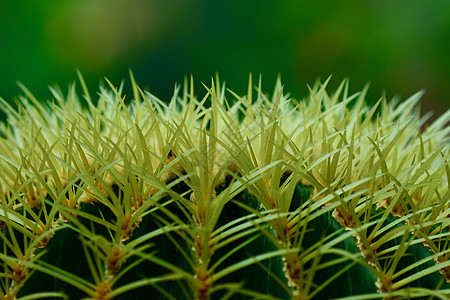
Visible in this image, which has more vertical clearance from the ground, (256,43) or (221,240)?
(256,43)

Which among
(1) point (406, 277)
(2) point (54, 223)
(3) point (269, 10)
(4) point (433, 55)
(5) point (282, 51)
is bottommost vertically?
(1) point (406, 277)

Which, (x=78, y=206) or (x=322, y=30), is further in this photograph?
(x=322, y=30)

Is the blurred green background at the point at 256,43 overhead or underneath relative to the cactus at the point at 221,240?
overhead

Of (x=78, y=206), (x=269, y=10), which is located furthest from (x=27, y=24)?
(x=78, y=206)

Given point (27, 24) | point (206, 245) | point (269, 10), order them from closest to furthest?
point (206, 245) → point (27, 24) → point (269, 10)

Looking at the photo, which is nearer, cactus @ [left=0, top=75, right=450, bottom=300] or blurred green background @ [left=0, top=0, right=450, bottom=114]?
cactus @ [left=0, top=75, right=450, bottom=300]

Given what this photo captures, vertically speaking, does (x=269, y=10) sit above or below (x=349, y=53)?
above

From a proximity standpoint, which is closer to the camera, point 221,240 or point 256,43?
point 221,240

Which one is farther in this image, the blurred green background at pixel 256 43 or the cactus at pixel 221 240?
the blurred green background at pixel 256 43

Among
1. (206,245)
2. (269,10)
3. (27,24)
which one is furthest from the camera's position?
(269,10)

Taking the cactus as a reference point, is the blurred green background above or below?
above

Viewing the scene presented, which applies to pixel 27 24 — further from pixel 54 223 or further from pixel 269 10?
pixel 54 223
